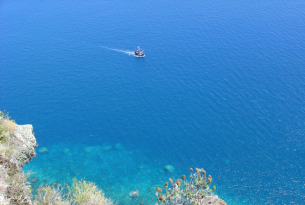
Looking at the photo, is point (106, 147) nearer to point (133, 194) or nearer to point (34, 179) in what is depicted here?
point (133, 194)

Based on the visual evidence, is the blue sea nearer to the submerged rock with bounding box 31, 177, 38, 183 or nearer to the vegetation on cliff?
the submerged rock with bounding box 31, 177, 38, 183

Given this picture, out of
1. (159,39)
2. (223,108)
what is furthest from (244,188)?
(159,39)

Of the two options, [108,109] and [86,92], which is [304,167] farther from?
[86,92]

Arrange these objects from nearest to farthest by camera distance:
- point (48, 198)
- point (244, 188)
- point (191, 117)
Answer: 1. point (48, 198)
2. point (244, 188)
3. point (191, 117)

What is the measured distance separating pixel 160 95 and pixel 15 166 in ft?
206

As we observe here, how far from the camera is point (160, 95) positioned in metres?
99.8

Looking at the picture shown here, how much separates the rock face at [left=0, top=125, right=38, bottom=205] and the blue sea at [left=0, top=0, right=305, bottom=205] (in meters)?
23.1

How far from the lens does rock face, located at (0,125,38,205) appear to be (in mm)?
37812

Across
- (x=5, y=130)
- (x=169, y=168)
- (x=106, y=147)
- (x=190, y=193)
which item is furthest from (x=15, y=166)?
(x=169, y=168)

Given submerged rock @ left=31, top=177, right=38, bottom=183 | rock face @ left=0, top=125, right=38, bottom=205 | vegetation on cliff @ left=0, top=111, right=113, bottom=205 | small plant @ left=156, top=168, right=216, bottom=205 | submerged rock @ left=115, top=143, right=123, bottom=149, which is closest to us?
rock face @ left=0, top=125, right=38, bottom=205

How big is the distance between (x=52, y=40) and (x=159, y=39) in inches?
1969

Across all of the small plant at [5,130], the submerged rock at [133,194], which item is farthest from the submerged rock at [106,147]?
the small plant at [5,130]

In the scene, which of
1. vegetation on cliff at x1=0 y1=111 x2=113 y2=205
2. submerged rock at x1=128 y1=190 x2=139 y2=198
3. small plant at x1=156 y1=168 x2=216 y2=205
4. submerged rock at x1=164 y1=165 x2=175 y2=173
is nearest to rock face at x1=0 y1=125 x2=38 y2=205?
vegetation on cliff at x1=0 y1=111 x2=113 y2=205

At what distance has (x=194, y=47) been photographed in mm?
126188
